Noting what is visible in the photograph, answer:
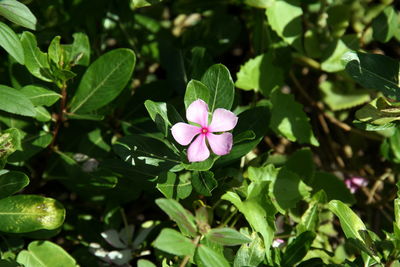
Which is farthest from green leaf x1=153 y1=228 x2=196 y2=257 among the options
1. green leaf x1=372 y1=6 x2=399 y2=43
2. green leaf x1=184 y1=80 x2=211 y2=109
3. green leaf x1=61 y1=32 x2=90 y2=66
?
green leaf x1=372 y1=6 x2=399 y2=43

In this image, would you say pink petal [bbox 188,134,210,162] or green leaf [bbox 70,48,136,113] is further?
green leaf [bbox 70,48,136,113]

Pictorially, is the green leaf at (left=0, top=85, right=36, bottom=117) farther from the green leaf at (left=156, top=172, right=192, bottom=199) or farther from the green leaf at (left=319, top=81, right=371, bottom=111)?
the green leaf at (left=319, top=81, right=371, bottom=111)

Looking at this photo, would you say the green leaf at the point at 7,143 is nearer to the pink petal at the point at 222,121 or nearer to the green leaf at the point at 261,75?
the pink petal at the point at 222,121

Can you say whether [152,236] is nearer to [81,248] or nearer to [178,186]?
[81,248]

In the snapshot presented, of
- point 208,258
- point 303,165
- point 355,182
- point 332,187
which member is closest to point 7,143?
point 208,258

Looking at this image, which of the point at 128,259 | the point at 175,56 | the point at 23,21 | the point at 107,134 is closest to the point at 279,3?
the point at 175,56

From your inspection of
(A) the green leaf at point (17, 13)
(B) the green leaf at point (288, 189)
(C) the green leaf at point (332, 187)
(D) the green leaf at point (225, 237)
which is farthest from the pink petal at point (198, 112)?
(C) the green leaf at point (332, 187)

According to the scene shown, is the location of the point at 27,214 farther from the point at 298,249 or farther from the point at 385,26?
the point at 385,26
